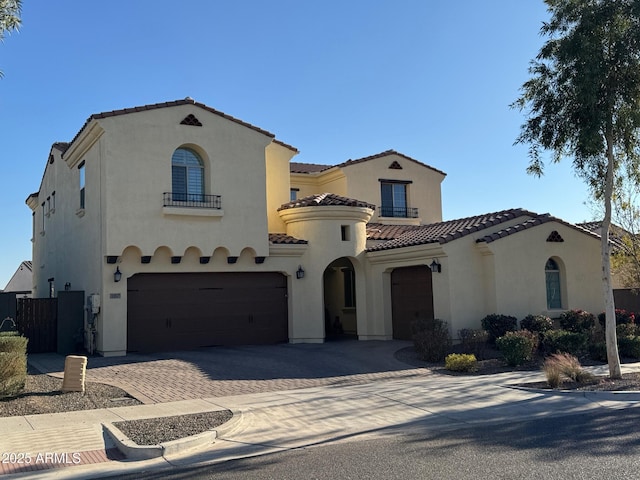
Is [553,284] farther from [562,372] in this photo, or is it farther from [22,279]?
[22,279]

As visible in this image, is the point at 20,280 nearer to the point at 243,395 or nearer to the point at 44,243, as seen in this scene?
the point at 44,243

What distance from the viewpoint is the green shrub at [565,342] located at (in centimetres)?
1703

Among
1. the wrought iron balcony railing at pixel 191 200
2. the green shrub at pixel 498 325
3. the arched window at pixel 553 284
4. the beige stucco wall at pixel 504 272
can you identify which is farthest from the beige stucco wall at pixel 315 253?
the arched window at pixel 553 284

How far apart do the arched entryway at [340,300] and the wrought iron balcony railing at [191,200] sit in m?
6.33

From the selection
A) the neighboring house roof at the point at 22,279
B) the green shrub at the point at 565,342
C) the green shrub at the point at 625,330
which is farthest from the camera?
the neighboring house roof at the point at 22,279

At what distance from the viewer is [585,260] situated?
20844 millimetres

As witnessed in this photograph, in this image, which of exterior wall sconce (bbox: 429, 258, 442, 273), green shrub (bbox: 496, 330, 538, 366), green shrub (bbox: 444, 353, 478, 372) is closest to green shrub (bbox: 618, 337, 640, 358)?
green shrub (bbox: 496, 330, 538, 366)

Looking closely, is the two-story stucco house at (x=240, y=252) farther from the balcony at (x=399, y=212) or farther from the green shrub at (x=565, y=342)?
the balcony at (x=399, y=212)

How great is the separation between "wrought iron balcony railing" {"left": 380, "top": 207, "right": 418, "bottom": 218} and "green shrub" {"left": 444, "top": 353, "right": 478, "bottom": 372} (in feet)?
39.9

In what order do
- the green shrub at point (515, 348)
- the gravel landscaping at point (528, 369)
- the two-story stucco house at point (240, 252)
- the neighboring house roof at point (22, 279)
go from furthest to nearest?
the neighboring house roof at point (22, 279)
the two-story stucco house at point (240, 252)
the green shrub at point (515, 348)
the gravel landscaping at point (528, 369)

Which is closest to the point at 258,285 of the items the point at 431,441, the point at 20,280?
the point at 431,441

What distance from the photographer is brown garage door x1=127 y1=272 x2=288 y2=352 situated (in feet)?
60.5

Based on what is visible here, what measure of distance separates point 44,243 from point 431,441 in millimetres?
24720

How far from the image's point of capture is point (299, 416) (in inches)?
405
